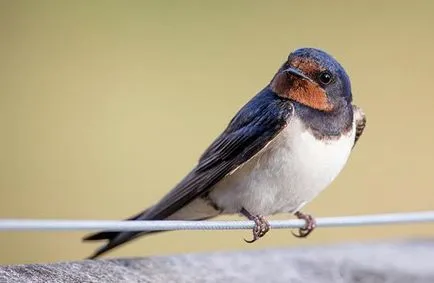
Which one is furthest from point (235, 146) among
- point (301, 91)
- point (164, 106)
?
point (164, 106)

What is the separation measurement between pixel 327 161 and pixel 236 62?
4.54 ft

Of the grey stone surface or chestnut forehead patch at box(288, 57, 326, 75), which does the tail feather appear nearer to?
the grey stone surface

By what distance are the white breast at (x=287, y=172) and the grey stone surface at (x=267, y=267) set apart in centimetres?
7

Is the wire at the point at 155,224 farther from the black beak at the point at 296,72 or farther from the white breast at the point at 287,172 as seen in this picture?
the black beak at the point at 296,72

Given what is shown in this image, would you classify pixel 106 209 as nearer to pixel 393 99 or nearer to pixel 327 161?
pixel 393 99

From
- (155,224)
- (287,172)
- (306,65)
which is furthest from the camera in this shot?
(287,172)

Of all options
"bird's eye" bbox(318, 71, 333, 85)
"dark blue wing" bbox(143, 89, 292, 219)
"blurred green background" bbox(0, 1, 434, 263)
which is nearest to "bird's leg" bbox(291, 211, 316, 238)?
"dark blue wing" bbox(143, 89, 292, 219)

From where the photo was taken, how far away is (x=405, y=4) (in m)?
3.31

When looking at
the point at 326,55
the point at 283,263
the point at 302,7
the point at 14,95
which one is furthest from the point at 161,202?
the point at 14,95

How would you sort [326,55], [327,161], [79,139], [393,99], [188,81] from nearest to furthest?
[326,55] → [327,161] → [393,99] → [188,81] → [79,139]

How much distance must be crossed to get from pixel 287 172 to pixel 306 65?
0.17 m

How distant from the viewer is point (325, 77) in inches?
46.4

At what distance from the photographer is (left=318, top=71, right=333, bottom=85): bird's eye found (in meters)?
1.17

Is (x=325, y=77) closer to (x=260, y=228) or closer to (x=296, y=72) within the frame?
(x=296, y=72)
